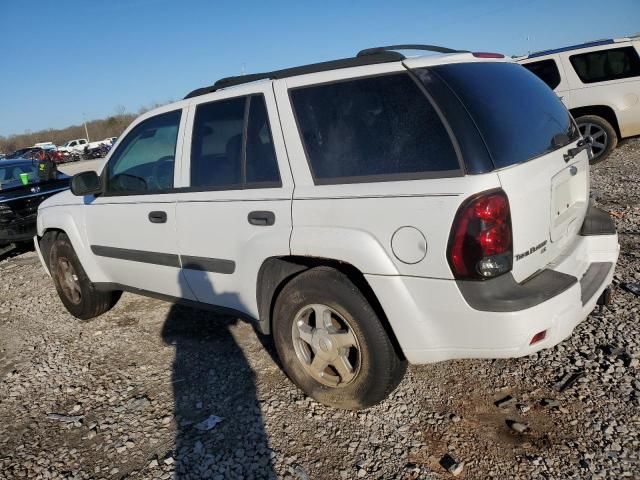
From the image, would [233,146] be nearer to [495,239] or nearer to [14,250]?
[495,239]

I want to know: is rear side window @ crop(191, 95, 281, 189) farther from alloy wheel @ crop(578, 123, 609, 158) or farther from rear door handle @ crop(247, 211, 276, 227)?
alloy wheel @ crop(578, 123, 609, 158)

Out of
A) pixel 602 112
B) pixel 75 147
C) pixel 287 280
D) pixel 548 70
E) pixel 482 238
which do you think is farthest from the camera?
pixel 75 147

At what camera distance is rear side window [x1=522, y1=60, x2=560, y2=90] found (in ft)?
27.2

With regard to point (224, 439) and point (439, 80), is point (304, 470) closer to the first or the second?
point (224, 439)

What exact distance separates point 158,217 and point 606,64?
26.3ft

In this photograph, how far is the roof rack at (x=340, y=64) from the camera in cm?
252

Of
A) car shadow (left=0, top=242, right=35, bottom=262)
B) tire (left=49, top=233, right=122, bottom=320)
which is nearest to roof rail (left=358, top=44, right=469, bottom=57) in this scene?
tire (left=49, top=233, right=122, bottom=320)

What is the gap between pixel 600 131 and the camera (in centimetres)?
821

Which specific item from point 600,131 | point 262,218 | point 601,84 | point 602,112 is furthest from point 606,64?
point 262,218

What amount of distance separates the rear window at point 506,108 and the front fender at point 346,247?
2.21ft

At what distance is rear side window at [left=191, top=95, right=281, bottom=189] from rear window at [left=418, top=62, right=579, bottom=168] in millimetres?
1052

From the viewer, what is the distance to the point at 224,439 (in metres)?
2.68

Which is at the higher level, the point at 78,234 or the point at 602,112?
the point at 602,112

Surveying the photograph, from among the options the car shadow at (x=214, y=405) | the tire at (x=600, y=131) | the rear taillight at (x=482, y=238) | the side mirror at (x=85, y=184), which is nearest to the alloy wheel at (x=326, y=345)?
the car shadow at (x=214, y=405)
